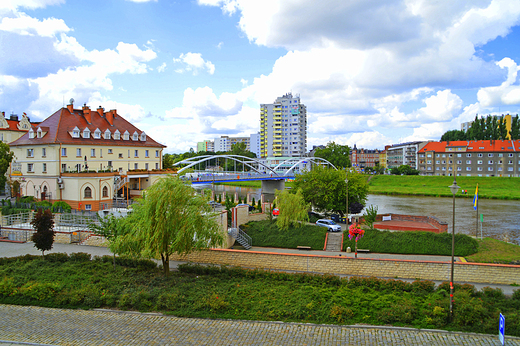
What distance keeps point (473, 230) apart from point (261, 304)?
3195 centimetres

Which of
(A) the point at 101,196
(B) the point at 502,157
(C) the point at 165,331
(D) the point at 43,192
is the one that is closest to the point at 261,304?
(C) the point at 165,331

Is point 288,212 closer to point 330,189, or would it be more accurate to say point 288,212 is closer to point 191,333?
point 330,189

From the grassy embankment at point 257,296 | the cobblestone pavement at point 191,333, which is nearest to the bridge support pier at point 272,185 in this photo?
the grassy embankment at point 257,296

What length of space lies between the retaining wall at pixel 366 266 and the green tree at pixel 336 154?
8589cm

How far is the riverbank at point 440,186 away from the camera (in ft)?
226

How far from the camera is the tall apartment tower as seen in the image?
12888 cm

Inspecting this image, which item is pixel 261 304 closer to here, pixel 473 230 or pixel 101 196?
pixel 101 196

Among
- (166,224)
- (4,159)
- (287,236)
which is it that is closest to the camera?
(166,224)

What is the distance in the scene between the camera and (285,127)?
130 m

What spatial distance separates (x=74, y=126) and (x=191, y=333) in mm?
33902

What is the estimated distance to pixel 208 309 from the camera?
516 inches

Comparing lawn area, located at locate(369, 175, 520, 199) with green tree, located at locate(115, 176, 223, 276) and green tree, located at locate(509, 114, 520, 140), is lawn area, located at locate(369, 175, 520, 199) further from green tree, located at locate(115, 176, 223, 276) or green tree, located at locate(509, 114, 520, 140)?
green tree, located at locate(115, 176, 223, 276)

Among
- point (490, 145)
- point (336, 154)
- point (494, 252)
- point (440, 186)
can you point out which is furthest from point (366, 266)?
point (490, 145)

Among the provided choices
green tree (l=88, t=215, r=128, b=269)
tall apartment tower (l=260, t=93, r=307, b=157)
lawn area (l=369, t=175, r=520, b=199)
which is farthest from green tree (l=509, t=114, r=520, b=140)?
green tree (l=88, t=215, r=128, b=269)
